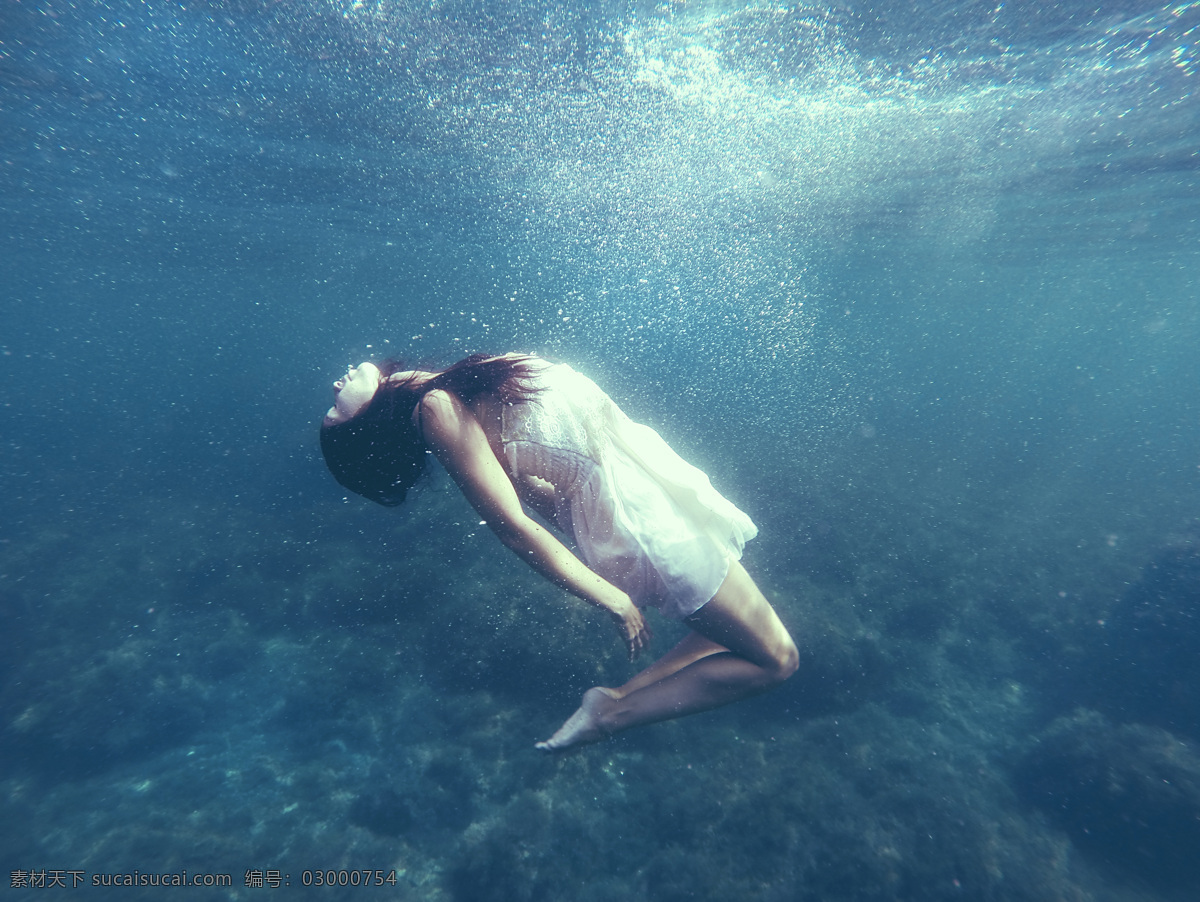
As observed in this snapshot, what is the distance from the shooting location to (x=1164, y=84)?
9.68 metres

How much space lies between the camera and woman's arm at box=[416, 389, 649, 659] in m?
2.09

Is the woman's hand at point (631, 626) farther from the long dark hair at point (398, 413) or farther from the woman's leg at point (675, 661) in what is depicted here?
the long dark hair at point (398, 413)

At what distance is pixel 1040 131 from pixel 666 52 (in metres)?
9.23

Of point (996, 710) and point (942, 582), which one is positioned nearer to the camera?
point (996, 710)

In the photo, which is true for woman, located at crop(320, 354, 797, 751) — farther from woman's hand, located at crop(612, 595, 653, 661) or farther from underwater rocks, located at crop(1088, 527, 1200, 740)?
underwater rocks, located at crop(1088, 527, 1200, 740)

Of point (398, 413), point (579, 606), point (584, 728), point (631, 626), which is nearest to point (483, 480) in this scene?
point (398, 413)

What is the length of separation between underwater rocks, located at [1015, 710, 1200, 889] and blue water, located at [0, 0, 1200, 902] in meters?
0.04

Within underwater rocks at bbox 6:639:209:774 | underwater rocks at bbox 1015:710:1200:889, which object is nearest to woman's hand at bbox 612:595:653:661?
underwater rocks at bbox 1015:710:1200:889

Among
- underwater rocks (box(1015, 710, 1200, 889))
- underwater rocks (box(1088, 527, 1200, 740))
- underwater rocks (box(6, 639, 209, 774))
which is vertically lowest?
underwater rocks (box(6, 639, 209, 774))

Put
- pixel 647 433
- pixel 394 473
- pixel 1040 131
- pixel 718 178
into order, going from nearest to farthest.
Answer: pixel 394 473, pixel 647 433, pixel 1040 131, pixel 718 178

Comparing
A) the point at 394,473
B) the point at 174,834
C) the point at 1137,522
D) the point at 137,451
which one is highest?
the point at 394,473

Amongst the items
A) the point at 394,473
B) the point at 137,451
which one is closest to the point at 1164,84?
the point at 394,473

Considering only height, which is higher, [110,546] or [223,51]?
[223,51]

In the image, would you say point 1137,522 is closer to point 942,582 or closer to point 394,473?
point 942,582
